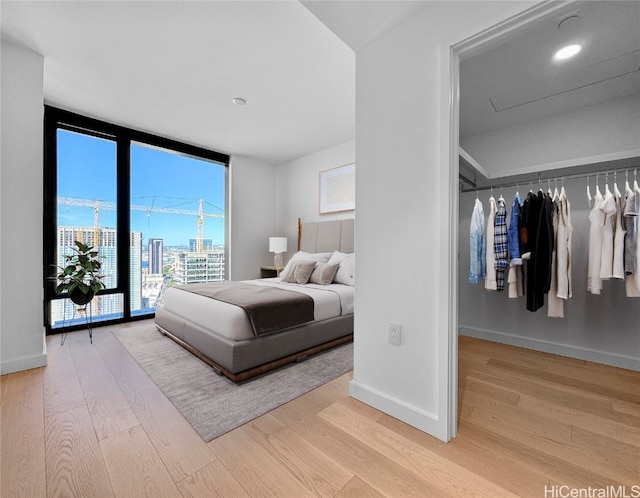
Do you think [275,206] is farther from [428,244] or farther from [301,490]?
[301,490]

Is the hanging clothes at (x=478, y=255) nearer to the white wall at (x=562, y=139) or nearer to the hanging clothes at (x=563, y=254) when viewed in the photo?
the hanging clothes at (x=563, y=254)

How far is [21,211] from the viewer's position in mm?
2301

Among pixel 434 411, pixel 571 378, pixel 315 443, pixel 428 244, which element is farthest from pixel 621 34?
pixel 315 443

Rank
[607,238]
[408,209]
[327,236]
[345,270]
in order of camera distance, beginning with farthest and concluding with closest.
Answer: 1. [327,236]
2. [345,270]
3. [607,238]
4. [408,209]

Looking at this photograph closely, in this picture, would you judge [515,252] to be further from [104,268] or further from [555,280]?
[104,268]

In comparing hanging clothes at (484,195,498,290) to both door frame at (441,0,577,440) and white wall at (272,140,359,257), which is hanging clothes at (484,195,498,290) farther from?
white wall at (272,140,359,257)

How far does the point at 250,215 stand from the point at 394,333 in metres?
4.03

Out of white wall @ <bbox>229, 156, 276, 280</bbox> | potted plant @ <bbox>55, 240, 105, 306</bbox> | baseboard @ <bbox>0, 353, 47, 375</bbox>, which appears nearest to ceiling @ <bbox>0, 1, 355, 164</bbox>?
white wall @ <bbox>229, 156, 276, 280</bbox>

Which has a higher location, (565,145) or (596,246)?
(565,145)

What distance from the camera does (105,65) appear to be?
97.1 inches

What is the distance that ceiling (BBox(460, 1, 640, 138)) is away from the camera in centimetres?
167

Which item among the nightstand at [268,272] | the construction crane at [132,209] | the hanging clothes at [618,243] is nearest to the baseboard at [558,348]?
the hanging clothes at [618,243]

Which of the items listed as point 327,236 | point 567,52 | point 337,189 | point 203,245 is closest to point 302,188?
point 337,189

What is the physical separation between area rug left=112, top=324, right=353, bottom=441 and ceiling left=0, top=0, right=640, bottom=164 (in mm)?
2387
